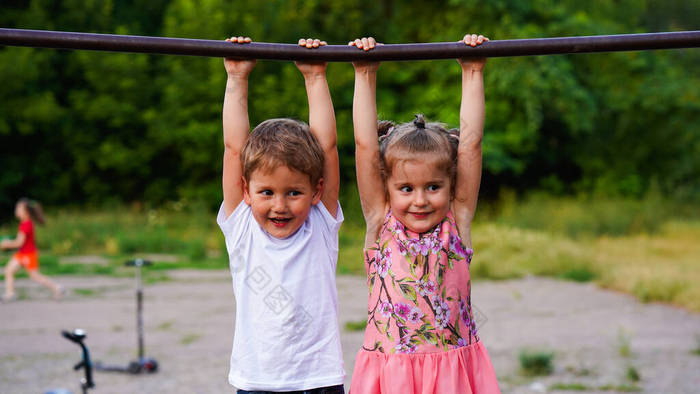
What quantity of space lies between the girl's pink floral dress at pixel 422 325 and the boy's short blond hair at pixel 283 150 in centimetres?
40

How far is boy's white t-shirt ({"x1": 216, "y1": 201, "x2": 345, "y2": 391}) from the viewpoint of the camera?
9.04 ft

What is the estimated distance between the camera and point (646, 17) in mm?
18453

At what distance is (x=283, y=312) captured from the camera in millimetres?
2779

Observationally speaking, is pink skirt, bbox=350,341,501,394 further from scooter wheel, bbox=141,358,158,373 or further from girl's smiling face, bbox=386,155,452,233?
scooter wheel, bbox=141,358,158,373

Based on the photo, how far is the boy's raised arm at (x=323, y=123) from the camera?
9.54ft

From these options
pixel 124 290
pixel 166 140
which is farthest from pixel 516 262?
pixel 166 140

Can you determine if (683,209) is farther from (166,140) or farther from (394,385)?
(394,385)

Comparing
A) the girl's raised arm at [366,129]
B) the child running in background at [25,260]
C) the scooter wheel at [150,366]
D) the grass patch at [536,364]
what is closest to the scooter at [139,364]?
the scooter wheel at [150,366]

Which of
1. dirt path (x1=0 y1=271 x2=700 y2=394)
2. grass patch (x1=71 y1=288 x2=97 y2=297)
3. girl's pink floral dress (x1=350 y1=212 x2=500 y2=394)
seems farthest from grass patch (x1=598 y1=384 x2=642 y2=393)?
grass patch (x1=71 y1=288 x2=97 y2=297)

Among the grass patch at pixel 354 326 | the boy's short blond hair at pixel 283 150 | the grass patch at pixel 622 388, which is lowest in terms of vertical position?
the grass patch at pixel 622 388

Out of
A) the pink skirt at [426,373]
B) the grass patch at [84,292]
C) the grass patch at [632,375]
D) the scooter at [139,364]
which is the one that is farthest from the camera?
the grass patch at [84,292]

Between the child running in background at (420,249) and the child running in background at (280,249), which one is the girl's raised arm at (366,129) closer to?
the child running in background at (420,249)

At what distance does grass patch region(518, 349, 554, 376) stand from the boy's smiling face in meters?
4.29

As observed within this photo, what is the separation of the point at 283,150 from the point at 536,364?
14.7ft
